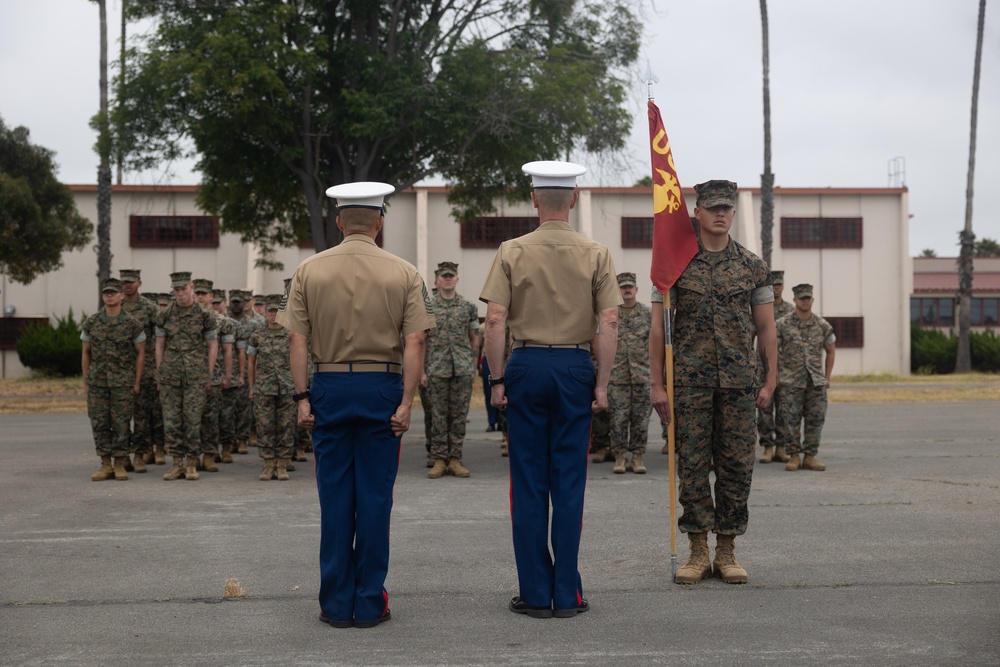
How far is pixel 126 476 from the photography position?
1195 cm

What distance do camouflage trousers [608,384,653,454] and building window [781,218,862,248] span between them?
29750 millimetres

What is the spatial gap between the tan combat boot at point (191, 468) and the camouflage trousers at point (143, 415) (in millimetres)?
1173

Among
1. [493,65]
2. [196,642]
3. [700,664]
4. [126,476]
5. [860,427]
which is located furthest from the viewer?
[493,65]

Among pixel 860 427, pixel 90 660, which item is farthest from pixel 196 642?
pixel 860 427

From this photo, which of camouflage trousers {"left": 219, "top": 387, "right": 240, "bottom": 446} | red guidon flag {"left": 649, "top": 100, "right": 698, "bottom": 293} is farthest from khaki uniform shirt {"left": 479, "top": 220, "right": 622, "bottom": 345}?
camouflage trousers {"left": 219, "top": 387, "right": 240, "bottom": 446}

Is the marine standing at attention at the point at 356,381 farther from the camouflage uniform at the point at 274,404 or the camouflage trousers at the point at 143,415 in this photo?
the camouflage trousers at the point at 143,415

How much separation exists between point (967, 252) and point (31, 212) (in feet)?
121

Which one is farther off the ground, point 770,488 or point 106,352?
point 106,352

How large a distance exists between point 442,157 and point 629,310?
1050 cm

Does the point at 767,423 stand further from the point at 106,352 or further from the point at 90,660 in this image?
the point at 90,660

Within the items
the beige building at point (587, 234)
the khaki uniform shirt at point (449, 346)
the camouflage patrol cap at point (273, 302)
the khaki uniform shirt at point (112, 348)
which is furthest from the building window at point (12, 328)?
the khaki uniform shirt at point (449, 346)

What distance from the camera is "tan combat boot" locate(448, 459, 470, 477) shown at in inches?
479

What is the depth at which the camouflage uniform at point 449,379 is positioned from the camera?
40.2 ft

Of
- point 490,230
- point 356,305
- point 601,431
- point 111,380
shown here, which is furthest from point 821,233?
point 356,305
